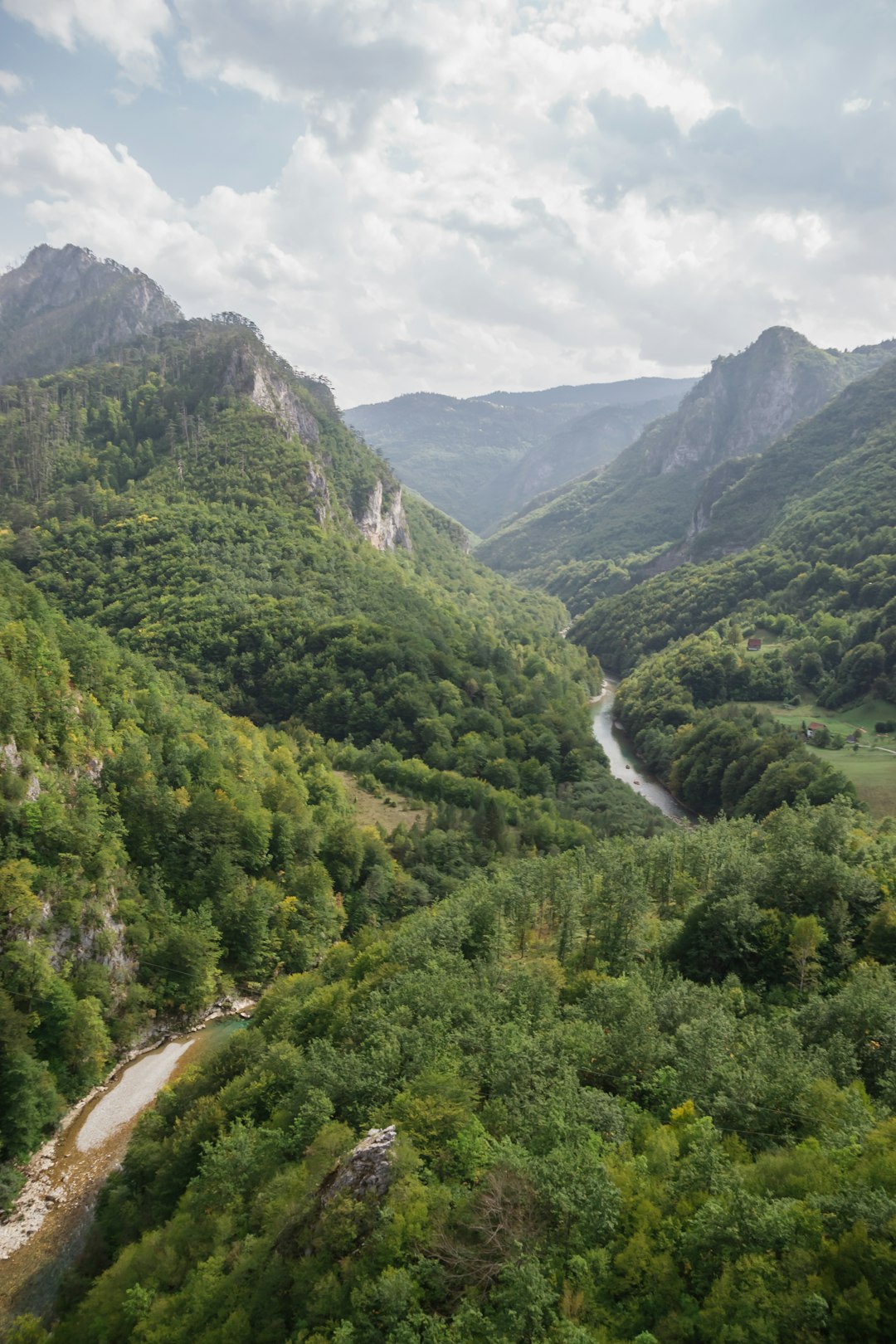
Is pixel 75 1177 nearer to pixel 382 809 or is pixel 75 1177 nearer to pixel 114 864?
pixel 114 864

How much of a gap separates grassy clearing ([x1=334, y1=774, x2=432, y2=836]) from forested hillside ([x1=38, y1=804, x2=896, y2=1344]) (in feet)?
137

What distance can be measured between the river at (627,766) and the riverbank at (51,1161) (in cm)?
7356

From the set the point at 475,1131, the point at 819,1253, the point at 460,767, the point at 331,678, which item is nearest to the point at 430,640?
the point at 331,678

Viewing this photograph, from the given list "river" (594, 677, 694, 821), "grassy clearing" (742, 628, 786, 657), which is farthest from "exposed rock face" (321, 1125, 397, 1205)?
"grassy clearing" (742, 628, 786, 657)

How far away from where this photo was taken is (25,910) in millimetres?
50344

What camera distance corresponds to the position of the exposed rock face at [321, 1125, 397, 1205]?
24891 mm

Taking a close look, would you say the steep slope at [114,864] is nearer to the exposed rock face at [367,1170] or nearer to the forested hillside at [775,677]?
the exposed rock face at [367,1170]

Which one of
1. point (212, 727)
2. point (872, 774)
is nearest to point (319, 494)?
point (212, 727)

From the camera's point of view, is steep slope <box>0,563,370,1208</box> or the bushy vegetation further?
the bushy vegetation

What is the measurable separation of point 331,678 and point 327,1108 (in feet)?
319

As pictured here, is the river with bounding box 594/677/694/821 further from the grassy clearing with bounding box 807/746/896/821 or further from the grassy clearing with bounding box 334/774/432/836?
the grassy clearing with bounding box 334/774/432/836

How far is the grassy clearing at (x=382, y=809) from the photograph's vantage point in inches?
3698

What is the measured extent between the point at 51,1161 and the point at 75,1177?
2507 millimetres

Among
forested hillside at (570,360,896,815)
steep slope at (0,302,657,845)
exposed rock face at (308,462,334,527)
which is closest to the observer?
forested hillside at (570,360,896,815)
